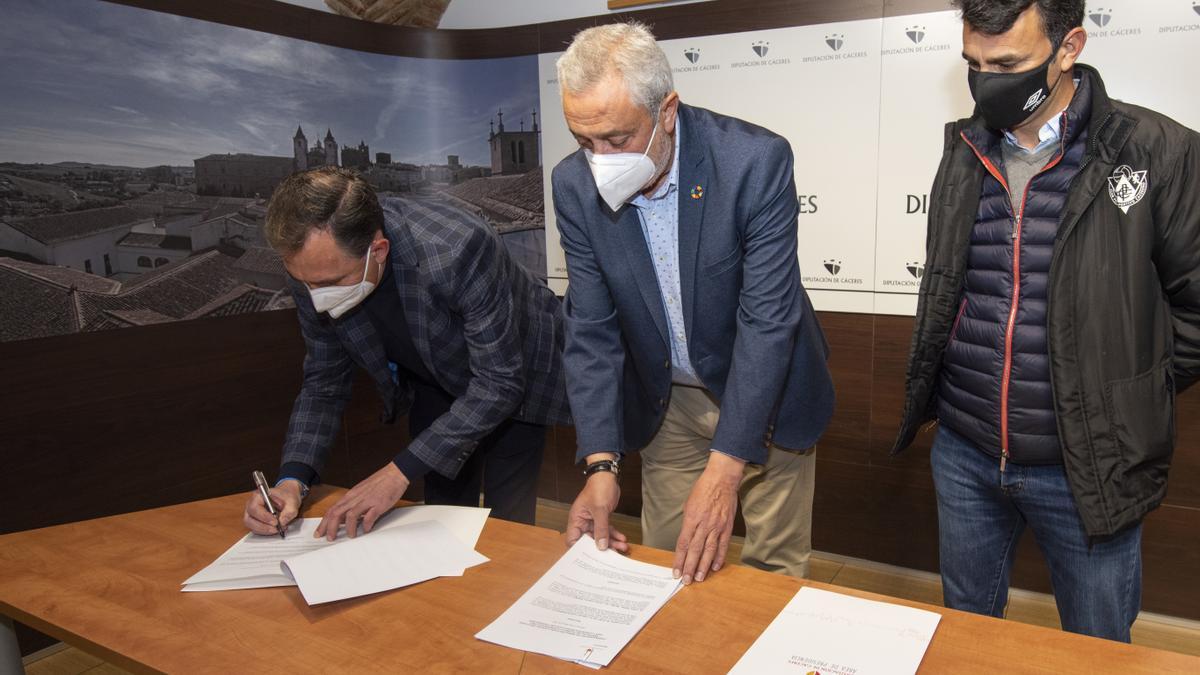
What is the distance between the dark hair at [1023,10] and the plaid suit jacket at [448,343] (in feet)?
3.43

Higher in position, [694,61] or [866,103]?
[694,61]

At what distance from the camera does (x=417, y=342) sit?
1.82m

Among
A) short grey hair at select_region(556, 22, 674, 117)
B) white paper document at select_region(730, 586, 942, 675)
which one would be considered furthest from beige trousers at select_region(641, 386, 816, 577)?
short grey hair at select_region(556, 22, 674, 117)

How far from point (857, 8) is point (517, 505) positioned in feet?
6.47

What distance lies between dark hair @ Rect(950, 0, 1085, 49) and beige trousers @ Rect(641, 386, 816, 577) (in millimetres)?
842

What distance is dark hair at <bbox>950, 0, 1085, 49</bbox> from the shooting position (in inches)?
52.5

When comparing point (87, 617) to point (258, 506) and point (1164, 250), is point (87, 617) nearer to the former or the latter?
point (258, 506)

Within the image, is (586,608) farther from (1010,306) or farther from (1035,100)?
(1035,100)

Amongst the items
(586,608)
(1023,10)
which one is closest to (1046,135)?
(1023,10)

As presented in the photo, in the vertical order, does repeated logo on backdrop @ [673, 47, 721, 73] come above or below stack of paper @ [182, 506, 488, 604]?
above

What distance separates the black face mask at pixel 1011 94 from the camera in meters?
1.36

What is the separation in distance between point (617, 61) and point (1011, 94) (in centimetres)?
67

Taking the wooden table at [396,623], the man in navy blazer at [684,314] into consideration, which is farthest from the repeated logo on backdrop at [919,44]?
the wooden table at [396,623]

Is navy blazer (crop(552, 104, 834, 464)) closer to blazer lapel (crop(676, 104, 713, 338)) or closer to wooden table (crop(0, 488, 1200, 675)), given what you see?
blazer lapel (crop(676, 104, 713, 338))
